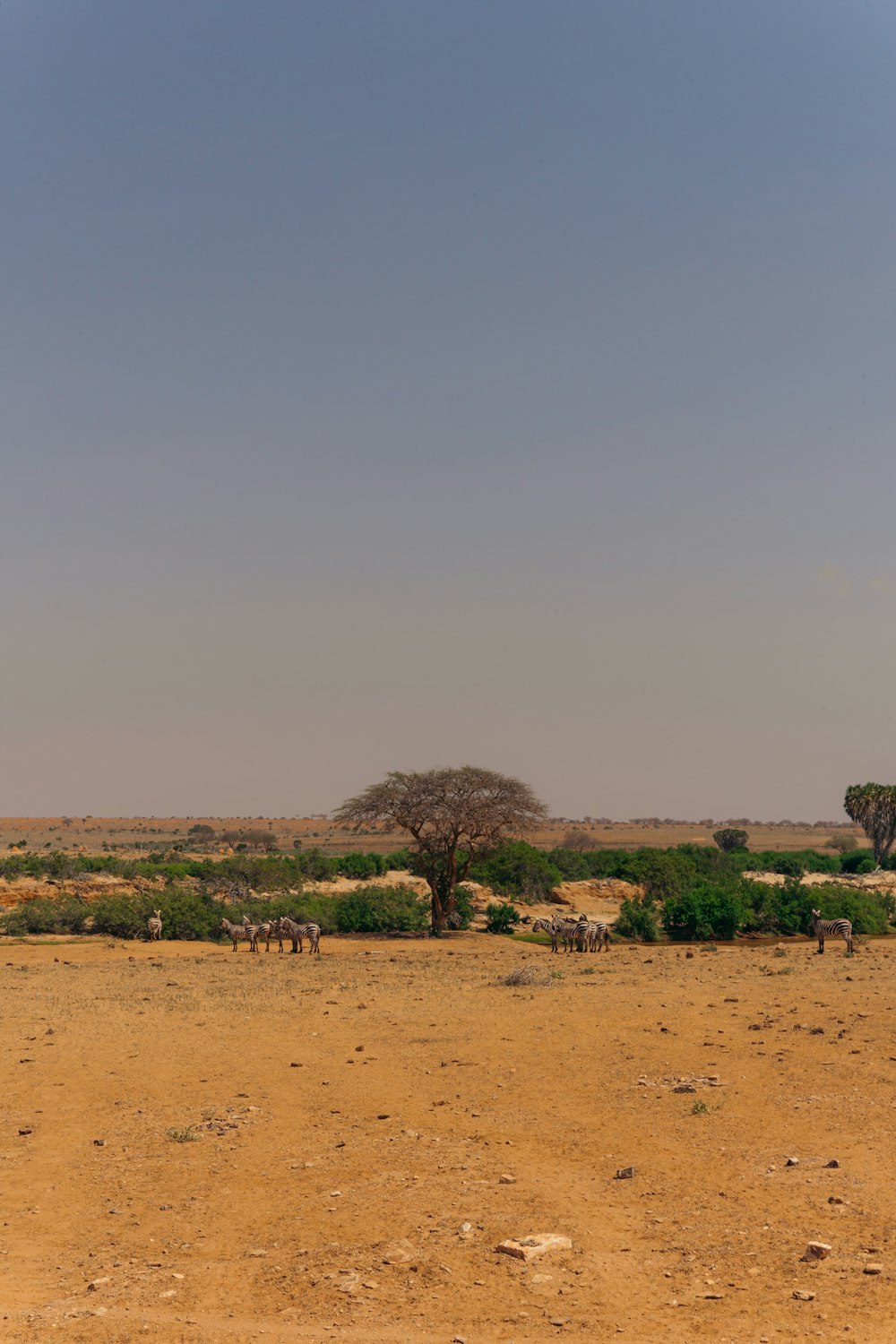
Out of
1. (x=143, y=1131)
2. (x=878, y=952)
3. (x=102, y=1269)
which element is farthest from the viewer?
(x=878, y=952)

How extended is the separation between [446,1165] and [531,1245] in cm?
235

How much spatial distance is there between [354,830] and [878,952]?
17.9 meters

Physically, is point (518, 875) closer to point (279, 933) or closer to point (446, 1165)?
point (279, 933)

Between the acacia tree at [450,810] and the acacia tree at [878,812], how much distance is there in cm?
4234

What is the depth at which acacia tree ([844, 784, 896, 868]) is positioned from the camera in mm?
71750

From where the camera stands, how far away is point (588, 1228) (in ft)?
30.1

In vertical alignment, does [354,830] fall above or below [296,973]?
above

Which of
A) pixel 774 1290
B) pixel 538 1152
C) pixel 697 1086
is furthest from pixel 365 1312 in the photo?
pixel 697 1086

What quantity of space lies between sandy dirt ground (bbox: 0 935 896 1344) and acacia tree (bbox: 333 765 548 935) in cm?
1607

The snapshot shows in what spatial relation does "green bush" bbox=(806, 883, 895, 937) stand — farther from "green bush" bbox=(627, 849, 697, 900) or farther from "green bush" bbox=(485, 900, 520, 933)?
"green bush" bbox=(485, 900, 520, 933)

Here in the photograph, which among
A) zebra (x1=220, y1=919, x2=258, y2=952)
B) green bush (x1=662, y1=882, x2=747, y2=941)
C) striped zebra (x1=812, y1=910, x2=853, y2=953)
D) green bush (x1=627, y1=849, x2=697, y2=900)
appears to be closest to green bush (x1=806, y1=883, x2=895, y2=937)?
green bush (x1=662, y1=882, x2=747, y2=941)

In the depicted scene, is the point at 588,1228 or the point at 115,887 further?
the point at 115,887

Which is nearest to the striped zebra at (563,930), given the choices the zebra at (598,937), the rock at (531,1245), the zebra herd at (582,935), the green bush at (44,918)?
the zebra herd at (582,935)

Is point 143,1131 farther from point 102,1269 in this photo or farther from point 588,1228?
point 588,1228
